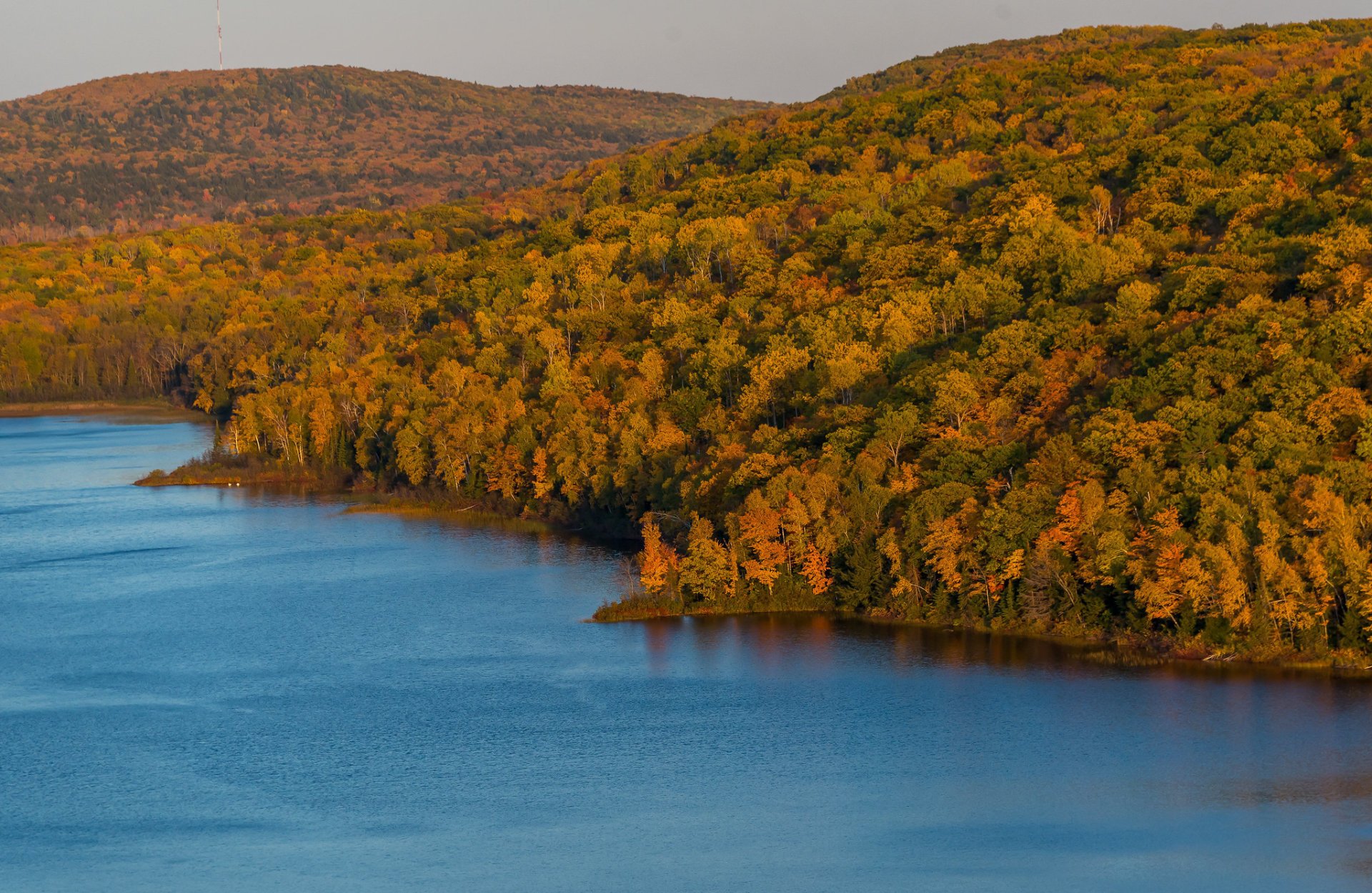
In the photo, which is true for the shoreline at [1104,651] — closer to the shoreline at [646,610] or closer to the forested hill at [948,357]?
the shoreline at [646,610]

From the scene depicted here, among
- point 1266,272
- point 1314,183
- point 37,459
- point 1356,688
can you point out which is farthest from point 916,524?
point 37,459

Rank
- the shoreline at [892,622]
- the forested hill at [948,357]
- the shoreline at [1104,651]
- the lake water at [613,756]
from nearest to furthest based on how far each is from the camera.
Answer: the lake water at [613,756] < the shoreline at [1104,651] < the shoreline at [892,622] < the forested hill at [948,357]

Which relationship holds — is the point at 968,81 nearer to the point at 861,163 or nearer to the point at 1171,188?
the point at 861,163

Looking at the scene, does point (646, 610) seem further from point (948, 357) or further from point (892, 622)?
point (948, 357)

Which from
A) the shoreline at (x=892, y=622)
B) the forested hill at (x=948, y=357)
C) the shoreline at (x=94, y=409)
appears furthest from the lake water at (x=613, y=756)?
the shoreline at (x=94, y=409)

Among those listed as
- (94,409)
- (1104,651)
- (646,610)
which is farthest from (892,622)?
(94,409)

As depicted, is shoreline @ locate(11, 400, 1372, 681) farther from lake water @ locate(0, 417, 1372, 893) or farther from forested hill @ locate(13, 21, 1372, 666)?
lake water @ locate(0, 417, 1372, 893)

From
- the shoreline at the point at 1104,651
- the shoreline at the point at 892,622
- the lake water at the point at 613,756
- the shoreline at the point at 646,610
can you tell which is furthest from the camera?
the shoreline at the point at 646,610

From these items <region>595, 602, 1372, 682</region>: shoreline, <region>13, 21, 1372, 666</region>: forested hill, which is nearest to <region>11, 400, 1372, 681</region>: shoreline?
<region>595, 602, 1372, 682</region>: shoreline

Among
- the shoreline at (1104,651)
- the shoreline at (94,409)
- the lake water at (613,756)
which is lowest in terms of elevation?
the lake water at (613,756)
